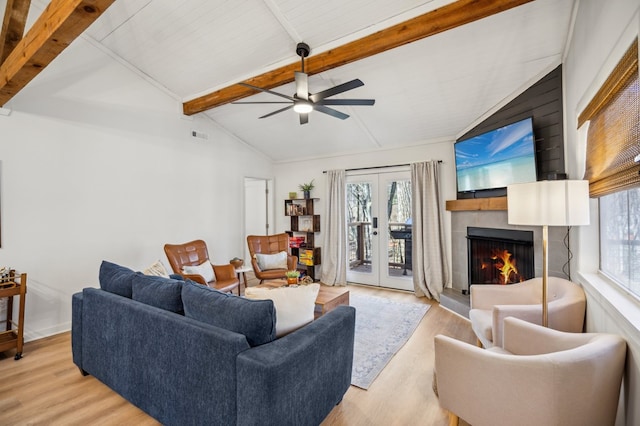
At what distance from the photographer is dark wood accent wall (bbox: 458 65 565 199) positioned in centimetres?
265

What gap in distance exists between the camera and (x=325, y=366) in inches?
69.3

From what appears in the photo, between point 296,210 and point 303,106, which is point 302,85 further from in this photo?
point 296,210

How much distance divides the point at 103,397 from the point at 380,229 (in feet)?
13.6

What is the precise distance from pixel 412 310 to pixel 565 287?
2034 millimetres

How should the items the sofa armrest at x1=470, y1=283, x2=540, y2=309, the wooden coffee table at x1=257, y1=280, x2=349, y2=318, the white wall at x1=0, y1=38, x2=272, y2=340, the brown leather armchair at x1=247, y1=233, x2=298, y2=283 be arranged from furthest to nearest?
the brown leather armchair at x1=247, y1=233, x2=298, y2=283, the white wall at x1=0, y1=38, x2=272, y2=340, the wooden coffee table at x1=257, y1=280, x2=349, y2=318, the sofa armrest at x1=470, y1=283, x2=540, y2=309

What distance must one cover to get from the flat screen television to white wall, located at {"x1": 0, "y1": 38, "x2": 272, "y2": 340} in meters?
4.04

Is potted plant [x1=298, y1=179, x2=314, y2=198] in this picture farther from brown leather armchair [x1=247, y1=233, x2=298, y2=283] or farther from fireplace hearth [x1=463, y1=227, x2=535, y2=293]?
fireplace hearth [x1=463, y1=227, x2=535, y2=293]

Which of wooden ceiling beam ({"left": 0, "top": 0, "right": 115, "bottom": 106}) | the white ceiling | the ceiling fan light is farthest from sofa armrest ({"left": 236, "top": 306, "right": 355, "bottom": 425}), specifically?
the white ceiling

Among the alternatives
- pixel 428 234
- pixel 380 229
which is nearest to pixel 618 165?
pixel 428 234

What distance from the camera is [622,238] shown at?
174 centimetres

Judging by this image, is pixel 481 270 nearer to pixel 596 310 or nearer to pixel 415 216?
pixel 415 216

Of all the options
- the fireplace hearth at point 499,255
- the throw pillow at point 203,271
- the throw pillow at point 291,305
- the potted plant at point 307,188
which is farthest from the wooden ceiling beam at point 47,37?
the fireplace hearth at point 499,255

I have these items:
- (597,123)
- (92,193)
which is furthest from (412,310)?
(92,193)

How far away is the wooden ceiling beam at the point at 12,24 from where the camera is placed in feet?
7.90
